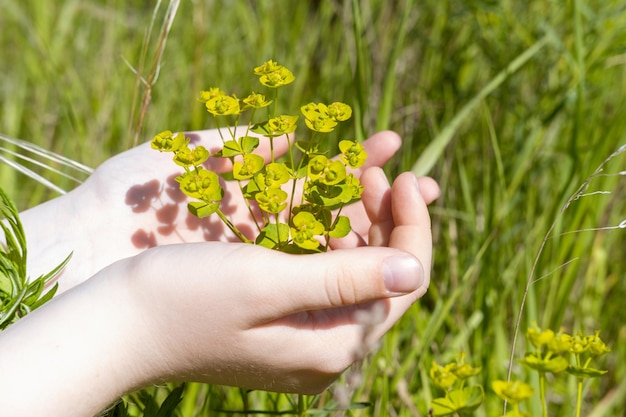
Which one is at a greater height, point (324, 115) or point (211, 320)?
point (324, 115)

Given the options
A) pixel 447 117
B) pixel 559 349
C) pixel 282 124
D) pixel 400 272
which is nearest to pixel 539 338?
pixel 559 349

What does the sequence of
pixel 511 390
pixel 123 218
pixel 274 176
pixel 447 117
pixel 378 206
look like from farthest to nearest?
pixel 447 117 < pixel 123 218 < pixel 378 206 < pixel 274 176 < pixel 511 390

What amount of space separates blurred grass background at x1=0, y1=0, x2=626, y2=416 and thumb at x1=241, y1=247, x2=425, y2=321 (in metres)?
0.32

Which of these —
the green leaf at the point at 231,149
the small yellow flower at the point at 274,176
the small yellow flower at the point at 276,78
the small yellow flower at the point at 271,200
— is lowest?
the small yellow flower at the point at 271,200

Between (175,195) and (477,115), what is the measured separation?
36.6 inches

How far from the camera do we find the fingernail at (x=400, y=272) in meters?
0.76

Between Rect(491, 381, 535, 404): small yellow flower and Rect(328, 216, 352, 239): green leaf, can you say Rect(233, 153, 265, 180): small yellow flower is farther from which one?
Rect(491, 381, 535, 404): small yellow flower

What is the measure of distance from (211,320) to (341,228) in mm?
182

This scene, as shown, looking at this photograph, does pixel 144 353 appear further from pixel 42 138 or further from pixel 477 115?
pixel 42 138

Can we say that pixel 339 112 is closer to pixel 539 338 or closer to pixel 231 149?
pixel 231 149

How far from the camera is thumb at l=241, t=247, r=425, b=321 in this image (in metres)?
0.75

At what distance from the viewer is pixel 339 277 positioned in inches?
29.6

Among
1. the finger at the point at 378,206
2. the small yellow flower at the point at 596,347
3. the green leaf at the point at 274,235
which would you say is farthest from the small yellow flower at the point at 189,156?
the small yellow flower at the point at 596,347

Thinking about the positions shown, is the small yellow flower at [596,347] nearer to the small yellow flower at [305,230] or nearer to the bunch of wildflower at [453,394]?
the bunch of wildflower at [453,394]
